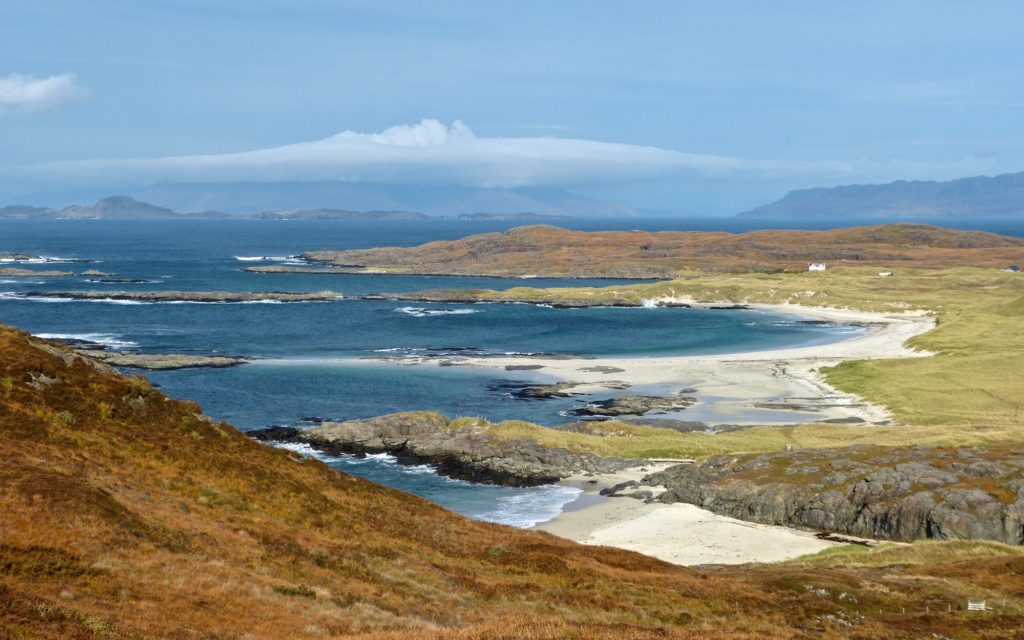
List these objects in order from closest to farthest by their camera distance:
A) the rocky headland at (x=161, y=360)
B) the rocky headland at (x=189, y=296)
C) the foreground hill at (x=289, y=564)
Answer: the foreground hill at (x=289, y=564) < the rocky headland at (x=161, y=360) < the rocky headland at (x=189, y=296)

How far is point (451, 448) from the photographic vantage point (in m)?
68.5

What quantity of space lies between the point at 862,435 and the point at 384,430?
35.4 meters

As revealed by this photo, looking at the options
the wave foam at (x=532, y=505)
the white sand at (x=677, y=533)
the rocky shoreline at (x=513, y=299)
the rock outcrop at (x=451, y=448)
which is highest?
the rocky shoreline at (x=513, y=299)

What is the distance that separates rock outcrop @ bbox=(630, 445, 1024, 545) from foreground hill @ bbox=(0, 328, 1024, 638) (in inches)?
271

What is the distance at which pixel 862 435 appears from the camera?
69500mm

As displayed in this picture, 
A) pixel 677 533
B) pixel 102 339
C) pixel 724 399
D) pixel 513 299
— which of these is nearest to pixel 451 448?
pixel 677 533

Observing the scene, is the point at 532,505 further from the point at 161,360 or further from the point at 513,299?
the point at 513,299

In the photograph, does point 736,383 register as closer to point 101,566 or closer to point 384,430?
point 384,430

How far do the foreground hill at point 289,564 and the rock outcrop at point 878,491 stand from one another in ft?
22.5

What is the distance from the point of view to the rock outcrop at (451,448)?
6438cm

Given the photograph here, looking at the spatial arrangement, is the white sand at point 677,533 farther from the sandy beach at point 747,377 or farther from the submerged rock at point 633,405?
the sandy beach at point 747,377

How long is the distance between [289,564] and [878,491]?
120 feet

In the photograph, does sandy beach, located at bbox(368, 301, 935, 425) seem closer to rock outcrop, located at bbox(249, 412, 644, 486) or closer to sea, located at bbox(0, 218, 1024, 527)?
sea, located at bbox(0, 218, 1024, 527)

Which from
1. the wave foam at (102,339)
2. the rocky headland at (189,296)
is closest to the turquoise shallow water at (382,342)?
the wave foam at (102,339)
